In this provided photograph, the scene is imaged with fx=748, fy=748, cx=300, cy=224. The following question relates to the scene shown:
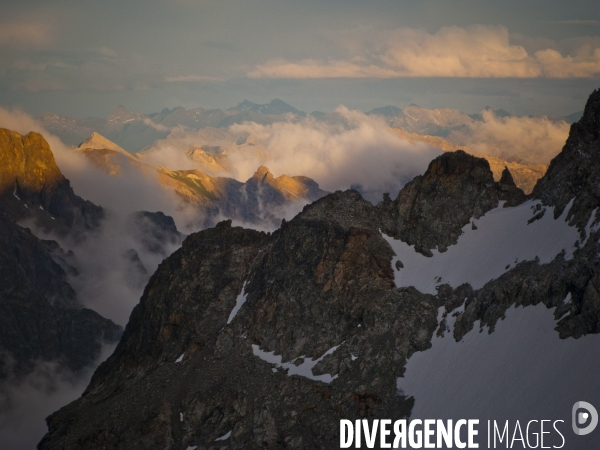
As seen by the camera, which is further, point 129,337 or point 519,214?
point 129,337

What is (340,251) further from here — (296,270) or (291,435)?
(291,435)

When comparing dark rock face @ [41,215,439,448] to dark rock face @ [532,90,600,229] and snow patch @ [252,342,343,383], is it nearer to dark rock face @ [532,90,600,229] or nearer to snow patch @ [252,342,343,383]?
snow patch @ [252,342,343,383]

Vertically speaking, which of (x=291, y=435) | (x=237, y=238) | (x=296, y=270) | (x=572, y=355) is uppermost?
(x=237, y=238)

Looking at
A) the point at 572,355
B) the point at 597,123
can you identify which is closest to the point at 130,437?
the point at 572,355

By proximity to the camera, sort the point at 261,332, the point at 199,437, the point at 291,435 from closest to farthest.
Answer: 1. the point at 291,435
2. the point at 199,437
3. the point at 261,332

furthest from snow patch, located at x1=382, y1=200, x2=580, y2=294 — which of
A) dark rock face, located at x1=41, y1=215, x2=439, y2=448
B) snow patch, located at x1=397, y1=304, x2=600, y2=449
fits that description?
snow patch, located at x1=397, y1=304, x2=600, y2=449

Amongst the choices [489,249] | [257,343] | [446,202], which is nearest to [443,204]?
[446,202]

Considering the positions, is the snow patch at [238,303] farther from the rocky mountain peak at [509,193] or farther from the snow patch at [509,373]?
the rocky mountain peak at [509,193]

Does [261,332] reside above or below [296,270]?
below

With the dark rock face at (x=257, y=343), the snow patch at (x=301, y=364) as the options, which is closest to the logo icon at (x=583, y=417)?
the dark rock face at (x=257, y=343)
